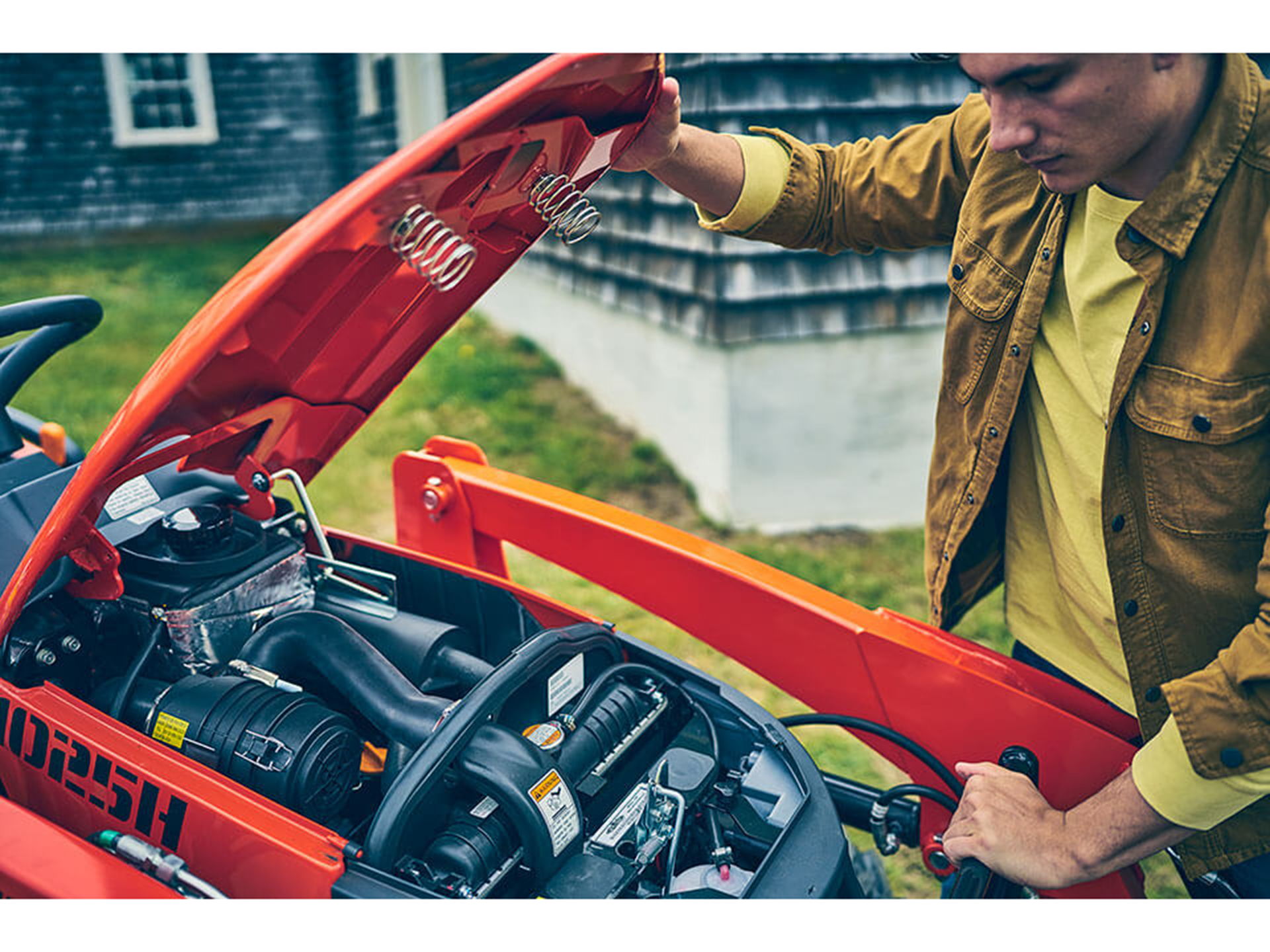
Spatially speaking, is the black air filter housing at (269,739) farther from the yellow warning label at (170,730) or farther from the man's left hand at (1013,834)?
the man's left hand at (1013,834)

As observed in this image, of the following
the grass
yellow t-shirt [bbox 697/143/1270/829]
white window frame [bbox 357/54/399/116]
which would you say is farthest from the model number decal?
white window frame [bbox 357/54/399/116]

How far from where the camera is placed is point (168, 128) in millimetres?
10711

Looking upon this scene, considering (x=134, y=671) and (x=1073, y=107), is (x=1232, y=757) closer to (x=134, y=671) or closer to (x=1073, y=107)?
(x=1073, y=107)

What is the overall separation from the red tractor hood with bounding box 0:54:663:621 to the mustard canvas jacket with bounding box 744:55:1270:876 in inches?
19.8

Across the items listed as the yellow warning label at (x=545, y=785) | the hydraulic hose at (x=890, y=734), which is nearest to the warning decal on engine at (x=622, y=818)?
the yellow warning label at (x=545, y=785)

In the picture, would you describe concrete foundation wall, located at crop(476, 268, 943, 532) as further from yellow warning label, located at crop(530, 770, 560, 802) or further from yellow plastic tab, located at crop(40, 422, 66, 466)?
yellow warning label, located at crop(530, 770, 560, 802)

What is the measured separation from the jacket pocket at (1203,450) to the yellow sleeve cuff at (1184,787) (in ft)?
0.97

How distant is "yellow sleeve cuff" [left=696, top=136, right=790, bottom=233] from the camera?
1748mm

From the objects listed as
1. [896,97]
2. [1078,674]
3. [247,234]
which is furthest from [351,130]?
[1078,674]

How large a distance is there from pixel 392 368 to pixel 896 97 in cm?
284

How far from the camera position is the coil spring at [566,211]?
1.53 meters

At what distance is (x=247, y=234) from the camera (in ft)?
35.7

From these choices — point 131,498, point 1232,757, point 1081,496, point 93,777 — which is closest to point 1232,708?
point 1232,757

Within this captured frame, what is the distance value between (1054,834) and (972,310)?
80 cm
